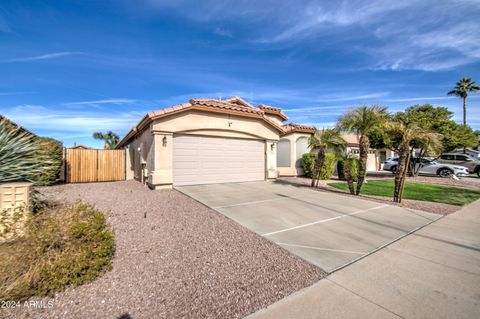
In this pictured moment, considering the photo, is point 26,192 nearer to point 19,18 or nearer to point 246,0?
point 19,18

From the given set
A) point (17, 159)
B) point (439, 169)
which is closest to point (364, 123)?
point (17, 159)

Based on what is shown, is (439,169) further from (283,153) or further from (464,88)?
(464,88)

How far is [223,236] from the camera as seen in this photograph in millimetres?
4426

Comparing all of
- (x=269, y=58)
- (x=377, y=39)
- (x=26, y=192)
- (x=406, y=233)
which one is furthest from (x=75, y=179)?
(x=377, y=39)

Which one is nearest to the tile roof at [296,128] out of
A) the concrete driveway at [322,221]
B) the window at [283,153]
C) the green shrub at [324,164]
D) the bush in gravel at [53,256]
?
the window at [283,153]

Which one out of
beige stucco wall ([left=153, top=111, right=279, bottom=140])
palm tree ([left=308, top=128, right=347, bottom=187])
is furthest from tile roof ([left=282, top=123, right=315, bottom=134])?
palm tree ([left=308, top=128, right=347, bottom=187])

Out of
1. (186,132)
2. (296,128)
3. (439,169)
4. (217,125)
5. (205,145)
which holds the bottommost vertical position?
(439,169)

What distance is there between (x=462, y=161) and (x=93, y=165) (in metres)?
30.0

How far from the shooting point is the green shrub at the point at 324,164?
585 inches

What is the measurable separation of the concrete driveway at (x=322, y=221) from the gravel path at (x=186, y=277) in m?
0.49

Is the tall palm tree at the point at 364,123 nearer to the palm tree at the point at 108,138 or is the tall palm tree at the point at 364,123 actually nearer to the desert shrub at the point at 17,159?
the desert shrub at the point at 17,159

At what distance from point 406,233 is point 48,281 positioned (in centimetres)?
668

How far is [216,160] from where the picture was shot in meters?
11.3

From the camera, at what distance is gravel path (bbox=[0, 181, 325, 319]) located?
232 cm
